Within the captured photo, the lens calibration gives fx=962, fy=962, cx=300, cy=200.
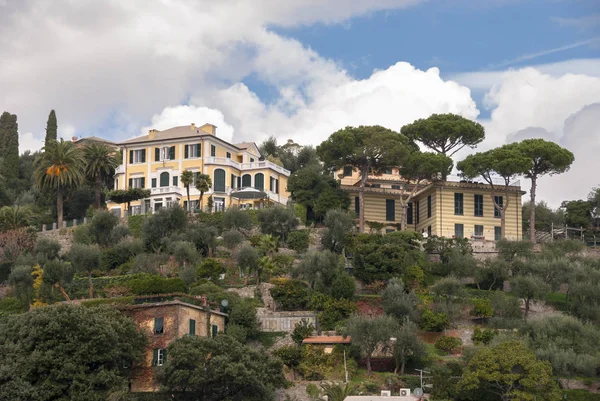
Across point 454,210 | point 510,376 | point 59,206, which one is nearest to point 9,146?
point 59,206

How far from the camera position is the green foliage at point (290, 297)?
54.5 meters

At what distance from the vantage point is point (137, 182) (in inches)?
3182

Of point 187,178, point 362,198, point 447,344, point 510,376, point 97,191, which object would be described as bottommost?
point 510,376

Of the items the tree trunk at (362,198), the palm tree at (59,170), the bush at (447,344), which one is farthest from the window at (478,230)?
the palm tree at (59,170)

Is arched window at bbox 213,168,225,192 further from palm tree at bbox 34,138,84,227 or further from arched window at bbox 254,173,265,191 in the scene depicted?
palm tree at bbox 34,138,84,227

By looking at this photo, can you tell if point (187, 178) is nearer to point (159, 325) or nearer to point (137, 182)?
point (137, 182)

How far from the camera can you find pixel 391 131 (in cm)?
7500

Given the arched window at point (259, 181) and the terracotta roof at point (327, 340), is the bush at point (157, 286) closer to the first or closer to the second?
the terracotta roof at point (327, 340)

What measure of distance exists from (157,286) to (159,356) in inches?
230

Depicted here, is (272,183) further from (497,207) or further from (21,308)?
(21,308)

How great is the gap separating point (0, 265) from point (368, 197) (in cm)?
2874

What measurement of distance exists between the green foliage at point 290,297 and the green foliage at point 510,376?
12539mm

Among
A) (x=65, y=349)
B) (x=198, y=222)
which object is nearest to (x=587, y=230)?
(x=198, y=222)

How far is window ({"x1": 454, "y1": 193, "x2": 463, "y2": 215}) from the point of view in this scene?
73188mm
